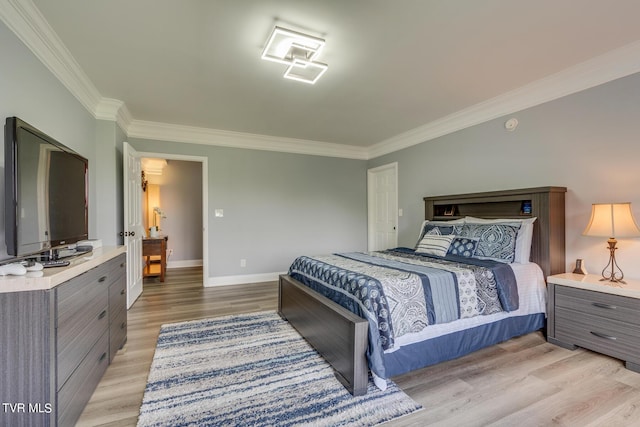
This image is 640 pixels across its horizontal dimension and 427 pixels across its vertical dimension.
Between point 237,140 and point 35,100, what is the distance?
275cm

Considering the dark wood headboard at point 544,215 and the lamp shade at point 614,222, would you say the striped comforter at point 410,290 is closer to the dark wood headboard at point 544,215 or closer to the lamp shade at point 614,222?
the dark wood headboard at point 544,215

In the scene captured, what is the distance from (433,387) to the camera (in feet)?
6.30

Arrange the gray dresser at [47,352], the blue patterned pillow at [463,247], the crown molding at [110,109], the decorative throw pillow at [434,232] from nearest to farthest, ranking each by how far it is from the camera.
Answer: the gray dresser at [47,352] → the blue patterned pillow at [463,247] → the crown molding at [110,109] → the decorative throw pillow at [434,232]

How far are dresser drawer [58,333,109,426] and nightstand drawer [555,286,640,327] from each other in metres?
3.55

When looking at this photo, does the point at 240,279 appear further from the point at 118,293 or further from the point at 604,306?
the point at 604,306

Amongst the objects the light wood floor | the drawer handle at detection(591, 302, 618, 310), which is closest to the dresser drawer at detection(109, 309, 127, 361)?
the light wood floor

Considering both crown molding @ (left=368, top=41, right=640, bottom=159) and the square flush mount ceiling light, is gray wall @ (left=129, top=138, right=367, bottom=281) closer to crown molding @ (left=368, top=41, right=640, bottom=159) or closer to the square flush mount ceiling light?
crown molding @ (left=368, top=41, right=640, bottom=159)

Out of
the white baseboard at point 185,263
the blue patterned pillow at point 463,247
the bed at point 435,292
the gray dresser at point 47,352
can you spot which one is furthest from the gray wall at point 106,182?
the blue patterned pillow at point 463,247

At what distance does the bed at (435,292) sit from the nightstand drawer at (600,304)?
0.23m

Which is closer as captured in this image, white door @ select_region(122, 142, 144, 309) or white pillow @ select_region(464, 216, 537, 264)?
white pillow @ select_region(464, 216, 537, 264)

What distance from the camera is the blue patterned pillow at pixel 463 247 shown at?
9.86 feet

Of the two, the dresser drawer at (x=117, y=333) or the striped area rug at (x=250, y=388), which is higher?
the dresser drawer at (x=117, y=333)

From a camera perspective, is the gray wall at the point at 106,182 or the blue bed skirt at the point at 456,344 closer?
the blue bed skirt at the point at 456,344

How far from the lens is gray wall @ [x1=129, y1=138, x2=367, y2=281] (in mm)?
4637
